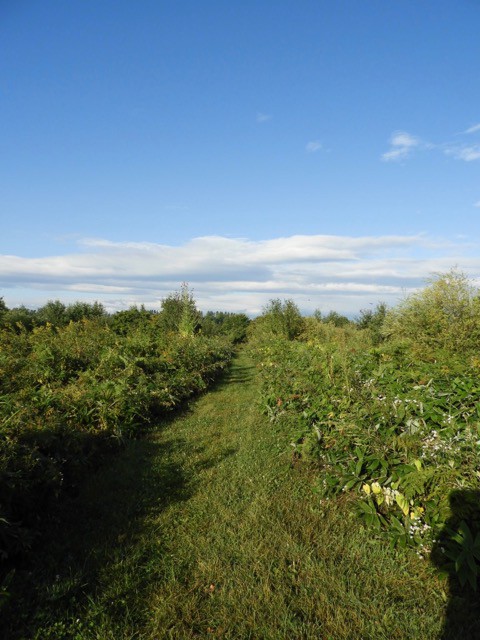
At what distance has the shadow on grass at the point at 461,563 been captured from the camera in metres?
2.34

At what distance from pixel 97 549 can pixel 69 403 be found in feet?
10.1

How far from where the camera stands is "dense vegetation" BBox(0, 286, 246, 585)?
3426 millimetres

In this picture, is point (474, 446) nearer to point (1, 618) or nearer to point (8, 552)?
point (1, 618)

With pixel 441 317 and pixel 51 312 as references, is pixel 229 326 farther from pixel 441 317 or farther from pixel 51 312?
pixel 441 317

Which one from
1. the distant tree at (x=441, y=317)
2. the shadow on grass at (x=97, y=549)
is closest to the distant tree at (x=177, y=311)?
the distant tree at (x=441, y=317)

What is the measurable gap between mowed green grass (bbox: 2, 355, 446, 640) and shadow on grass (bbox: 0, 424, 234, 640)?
1cm

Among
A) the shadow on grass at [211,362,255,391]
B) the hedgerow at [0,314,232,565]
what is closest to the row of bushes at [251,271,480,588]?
the hedgerow at [0,314,232,565]

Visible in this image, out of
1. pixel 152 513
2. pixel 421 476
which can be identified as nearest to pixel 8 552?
pixel 152 513

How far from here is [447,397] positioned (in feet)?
12.8

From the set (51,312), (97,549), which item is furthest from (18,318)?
(97,549)

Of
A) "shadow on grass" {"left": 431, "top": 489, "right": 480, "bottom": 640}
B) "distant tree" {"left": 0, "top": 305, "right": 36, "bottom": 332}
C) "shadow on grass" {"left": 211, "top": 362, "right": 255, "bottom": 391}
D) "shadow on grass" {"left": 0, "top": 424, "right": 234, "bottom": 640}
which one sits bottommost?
"shadow on grass" {"left": 211, "top": 362, "right": 255, "bottom": 391}

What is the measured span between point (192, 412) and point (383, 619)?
19.9 feet

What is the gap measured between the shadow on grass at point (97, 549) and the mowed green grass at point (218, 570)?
1 cm

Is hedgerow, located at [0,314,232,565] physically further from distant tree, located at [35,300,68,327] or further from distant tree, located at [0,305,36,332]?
distant tree, located at [35,300,68,327]
